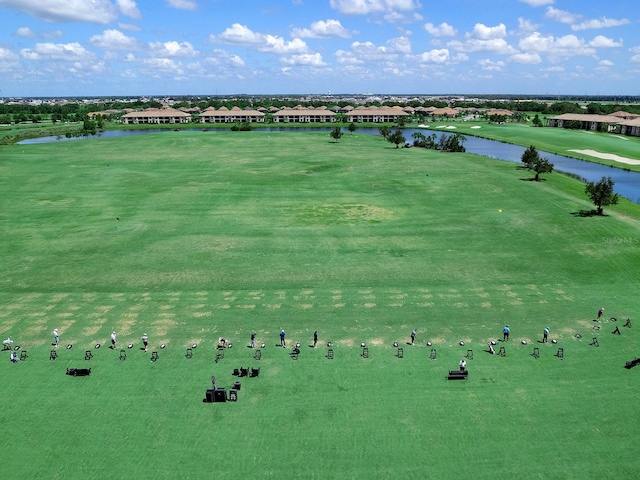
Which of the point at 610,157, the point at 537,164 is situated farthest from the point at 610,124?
the point at 537,164

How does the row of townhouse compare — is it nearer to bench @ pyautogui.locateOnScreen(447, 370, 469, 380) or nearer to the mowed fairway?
the mowed fairway

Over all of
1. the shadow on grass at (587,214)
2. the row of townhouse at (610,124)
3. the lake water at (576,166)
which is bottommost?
the shadow on grass at (587,214)

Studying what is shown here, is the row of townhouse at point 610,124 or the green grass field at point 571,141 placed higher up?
the row of townhouse at point 610,124

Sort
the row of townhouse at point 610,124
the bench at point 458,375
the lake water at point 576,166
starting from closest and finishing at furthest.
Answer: the bench at point 458,375 → the lake water at point 576,166 → the row of townhouse at point 610,124

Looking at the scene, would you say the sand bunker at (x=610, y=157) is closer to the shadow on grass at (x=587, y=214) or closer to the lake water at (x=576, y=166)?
the lake water at (x=576, y=166)

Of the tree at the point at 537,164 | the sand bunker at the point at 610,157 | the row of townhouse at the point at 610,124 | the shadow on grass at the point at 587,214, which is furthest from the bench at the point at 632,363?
the row of townhouse at the point at 610,124

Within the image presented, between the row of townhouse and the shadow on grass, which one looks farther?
the row of townhouse

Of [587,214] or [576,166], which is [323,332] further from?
[576,166]

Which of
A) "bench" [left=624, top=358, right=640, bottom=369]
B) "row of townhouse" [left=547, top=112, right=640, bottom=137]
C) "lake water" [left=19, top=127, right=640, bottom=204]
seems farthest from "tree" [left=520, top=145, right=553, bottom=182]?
"row of townhouse" [left=547, top=112, right=640, bottom=137]
